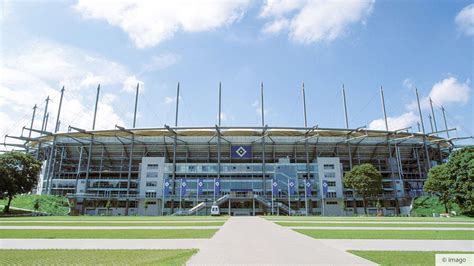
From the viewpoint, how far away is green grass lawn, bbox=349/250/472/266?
27.2ft

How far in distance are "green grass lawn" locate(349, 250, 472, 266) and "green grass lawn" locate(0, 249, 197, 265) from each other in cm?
568

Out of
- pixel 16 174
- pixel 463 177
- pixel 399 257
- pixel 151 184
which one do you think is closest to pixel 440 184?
pixel 463 177

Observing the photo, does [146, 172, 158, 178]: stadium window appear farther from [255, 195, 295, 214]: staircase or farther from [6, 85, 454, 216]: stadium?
[255, 195, 295, 214]: staircase

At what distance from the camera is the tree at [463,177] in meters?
41.2

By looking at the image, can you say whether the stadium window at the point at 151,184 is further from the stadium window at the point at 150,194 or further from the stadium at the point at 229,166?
the stadium window at the point at 150,194

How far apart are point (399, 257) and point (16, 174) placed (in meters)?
63.6

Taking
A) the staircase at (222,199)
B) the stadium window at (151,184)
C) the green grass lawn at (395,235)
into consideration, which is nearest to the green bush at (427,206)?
the staircase at (222,199)

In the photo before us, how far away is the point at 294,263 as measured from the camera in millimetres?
8297

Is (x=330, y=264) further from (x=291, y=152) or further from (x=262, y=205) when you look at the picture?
(x=291, y=152)

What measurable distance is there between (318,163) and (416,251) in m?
72.4

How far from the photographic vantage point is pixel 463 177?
42844mm

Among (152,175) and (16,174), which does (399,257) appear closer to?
(16,174)

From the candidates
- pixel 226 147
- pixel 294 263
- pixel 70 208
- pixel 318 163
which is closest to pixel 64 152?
pixel 70 208

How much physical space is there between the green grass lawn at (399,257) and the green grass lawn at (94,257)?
5682 mm
